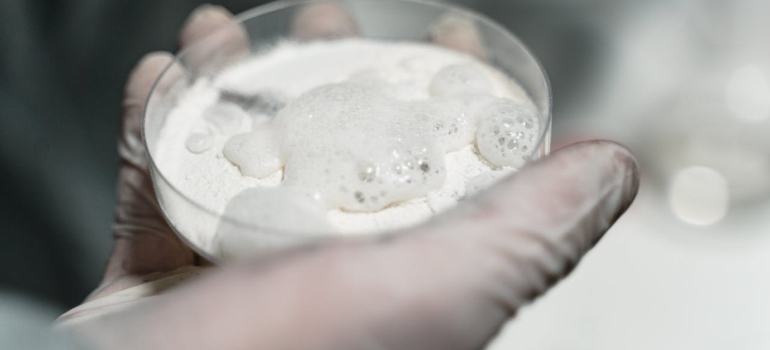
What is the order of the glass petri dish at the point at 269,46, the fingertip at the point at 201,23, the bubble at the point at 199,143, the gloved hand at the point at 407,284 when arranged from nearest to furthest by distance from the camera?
the gloved hand at the point at 407,284, the glass petri dish at the point at 269,46, the bubble at the point at 199,143, the fingertip at the point at 201,23

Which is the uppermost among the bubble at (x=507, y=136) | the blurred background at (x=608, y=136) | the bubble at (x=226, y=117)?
the bubble at (x=226, y=117)

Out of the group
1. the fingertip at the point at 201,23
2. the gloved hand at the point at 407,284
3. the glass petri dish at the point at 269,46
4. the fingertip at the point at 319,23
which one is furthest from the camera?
the fingertip at the point at 201,23

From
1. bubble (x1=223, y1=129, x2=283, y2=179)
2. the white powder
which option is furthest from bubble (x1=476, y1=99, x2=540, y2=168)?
bubble (x1=223, y1=129, x2=283, y2=179)

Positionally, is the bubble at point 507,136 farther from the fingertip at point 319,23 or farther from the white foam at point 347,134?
the fingertip at point 319,23

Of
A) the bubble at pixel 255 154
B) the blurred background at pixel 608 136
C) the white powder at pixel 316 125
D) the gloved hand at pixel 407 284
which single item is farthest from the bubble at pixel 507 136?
the blurred background at pixel 608 136

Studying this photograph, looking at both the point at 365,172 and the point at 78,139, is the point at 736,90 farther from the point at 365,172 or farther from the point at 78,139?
the point at 78,139

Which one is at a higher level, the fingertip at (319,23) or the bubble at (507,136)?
the fingertip at (319,23)
